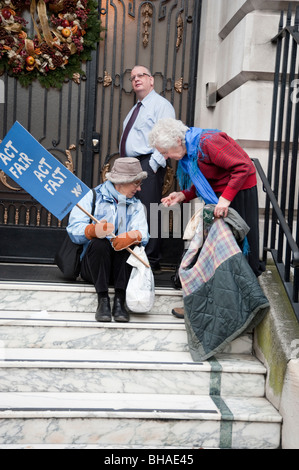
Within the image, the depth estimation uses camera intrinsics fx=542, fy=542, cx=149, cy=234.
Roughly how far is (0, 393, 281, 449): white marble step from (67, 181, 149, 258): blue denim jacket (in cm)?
135

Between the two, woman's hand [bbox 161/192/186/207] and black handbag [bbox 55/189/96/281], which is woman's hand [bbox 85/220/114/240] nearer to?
A: black handbag [bbox 55/189/96/281]

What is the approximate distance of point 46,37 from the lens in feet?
17.6

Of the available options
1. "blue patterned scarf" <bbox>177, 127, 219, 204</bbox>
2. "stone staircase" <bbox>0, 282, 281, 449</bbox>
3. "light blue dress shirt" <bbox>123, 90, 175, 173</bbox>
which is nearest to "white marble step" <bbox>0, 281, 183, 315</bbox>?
"stone staircase" <bbox>0, 282, 281, 449</bbox>

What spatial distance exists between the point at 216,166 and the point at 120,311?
1272 millimetres

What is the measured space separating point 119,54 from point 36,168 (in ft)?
7.57

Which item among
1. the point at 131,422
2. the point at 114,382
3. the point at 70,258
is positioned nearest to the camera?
the point at 131,422

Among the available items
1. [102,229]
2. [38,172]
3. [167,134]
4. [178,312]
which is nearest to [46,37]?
[38,172]

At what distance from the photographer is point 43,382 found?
3480 mm

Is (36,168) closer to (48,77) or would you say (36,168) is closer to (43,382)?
(43,382)

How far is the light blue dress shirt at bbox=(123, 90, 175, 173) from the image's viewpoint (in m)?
5.05

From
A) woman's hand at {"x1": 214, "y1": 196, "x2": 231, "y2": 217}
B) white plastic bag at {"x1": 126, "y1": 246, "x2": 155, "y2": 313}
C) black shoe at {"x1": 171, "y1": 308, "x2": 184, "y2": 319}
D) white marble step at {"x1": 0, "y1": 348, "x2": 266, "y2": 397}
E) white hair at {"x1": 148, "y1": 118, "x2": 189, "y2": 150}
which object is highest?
white hair at {"x1": 148, "y1": 118, "x2": 189, "y2": 150}

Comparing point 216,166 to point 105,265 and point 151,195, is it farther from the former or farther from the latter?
point 151,195
